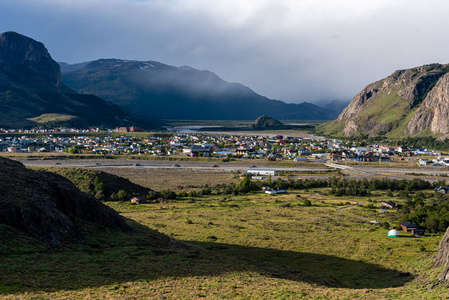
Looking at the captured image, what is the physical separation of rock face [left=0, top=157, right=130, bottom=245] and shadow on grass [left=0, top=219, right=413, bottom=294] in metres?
1.54

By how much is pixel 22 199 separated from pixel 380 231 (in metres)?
34.0

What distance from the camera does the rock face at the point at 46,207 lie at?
88.5 feet

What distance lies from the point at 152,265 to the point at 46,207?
8.10m

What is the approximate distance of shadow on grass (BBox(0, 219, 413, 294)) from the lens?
22516mm

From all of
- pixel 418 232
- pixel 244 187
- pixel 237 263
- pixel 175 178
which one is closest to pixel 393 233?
pixel 418 232

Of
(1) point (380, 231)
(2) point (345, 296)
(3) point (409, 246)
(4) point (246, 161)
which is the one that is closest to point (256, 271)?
(2) point (345, 296)

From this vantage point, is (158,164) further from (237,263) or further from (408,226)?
(237,263)

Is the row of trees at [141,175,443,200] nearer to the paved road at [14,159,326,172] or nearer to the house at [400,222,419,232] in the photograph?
the paved road at [14,159,326,172]

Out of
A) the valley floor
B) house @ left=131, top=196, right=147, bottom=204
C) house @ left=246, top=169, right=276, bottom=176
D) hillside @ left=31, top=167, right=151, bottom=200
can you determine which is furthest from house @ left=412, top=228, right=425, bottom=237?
house @ left=246, top=169, right=276, bottom=176

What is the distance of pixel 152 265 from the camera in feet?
86.5

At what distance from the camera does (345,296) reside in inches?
926

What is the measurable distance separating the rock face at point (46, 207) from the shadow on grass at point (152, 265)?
1538 mm

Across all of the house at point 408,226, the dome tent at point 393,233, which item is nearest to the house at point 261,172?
the house at point 408,226

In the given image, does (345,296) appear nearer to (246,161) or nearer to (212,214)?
(212,214)
